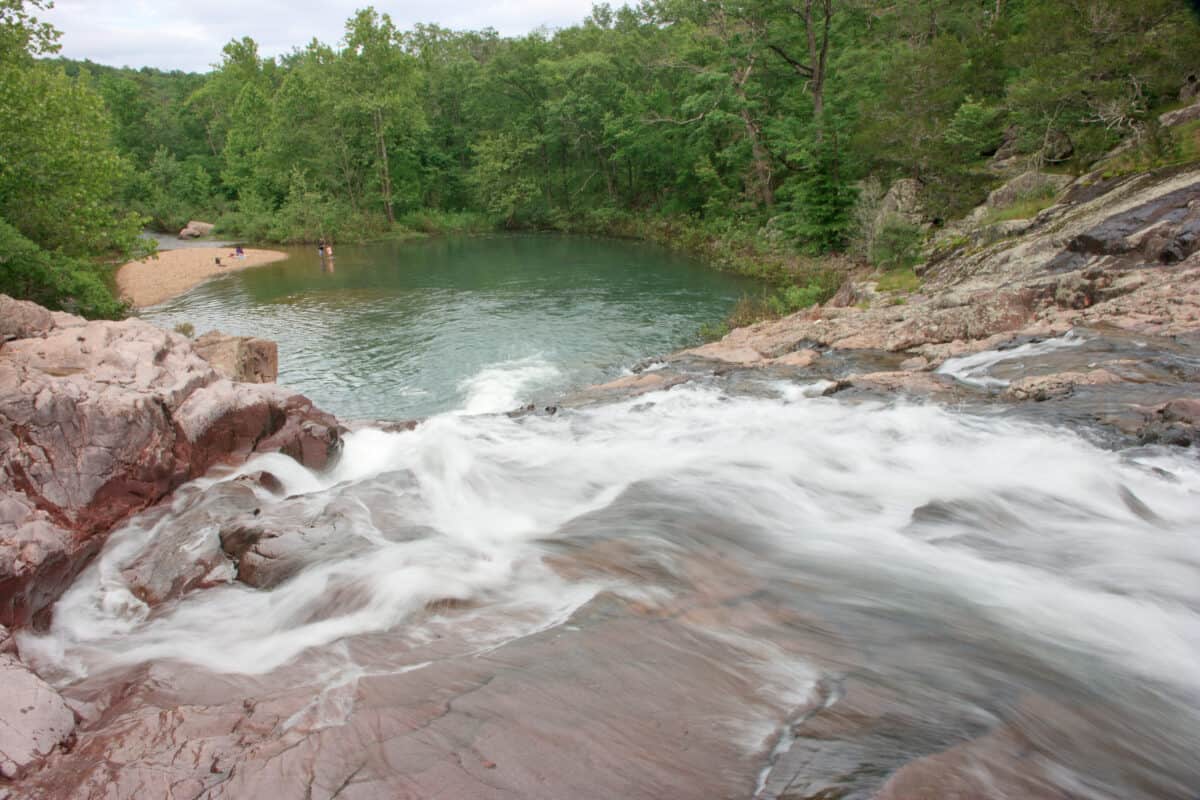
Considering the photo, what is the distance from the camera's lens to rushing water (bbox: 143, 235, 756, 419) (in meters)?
16.7

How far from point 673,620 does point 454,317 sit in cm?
2030

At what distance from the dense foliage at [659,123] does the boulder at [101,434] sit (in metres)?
10.5

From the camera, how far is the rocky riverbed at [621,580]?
3.67 meters

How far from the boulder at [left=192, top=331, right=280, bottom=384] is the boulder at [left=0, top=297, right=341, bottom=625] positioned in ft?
7.23

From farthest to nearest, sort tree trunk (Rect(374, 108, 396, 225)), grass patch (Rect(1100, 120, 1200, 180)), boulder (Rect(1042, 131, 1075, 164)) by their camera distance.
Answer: tree trunk (Rect(374, 108, 396, 225)) < boulder (Rect(1042, 131, 1075, 164)) < grass patch (Rect(1100, 120, 1200, 180))

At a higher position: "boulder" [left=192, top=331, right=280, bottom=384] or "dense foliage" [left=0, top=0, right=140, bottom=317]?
"dense foliage" [left=0, top=0, right=140, bottom=317]

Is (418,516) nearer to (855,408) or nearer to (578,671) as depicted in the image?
(578,671)

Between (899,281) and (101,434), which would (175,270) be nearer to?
(101,434)

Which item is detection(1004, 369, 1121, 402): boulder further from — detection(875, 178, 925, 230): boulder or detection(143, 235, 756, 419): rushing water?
detection(875, 178, 925, 230): boulder

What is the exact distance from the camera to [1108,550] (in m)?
5.98

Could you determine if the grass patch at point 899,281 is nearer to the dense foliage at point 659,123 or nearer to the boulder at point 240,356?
the dense foliage at point 659,123

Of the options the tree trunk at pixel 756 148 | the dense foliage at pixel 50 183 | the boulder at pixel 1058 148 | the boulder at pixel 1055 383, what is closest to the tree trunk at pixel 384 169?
the tree trunk at pixel 756 148

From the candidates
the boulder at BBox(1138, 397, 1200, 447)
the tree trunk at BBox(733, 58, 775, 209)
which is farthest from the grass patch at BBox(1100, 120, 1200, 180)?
the tree trunk at BBox(733, 58, 775, 209)

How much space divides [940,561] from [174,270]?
39.9 m
